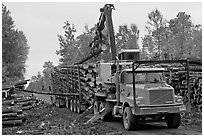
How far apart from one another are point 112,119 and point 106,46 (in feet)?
16.7

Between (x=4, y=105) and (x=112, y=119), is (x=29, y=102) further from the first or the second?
(x=112, y=119)

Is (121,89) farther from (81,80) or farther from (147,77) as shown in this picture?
(81,80)

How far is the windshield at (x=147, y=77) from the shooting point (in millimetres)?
13391

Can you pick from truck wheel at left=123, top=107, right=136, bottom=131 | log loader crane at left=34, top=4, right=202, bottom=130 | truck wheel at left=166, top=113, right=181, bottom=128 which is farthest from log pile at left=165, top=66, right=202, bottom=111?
truck wheel at left=123, top=107, right=136, bottom=131

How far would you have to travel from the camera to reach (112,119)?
15.8 m

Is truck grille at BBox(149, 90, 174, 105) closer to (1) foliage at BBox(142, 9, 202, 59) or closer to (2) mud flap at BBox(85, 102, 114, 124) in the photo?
(2) mud flap at BBox(85, 102, 114, 124)

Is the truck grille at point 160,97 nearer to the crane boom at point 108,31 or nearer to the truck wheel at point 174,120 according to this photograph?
the truck wheel at point 174,120

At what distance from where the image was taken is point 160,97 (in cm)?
1230

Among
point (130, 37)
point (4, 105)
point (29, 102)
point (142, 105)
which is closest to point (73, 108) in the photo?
point (29, 102)

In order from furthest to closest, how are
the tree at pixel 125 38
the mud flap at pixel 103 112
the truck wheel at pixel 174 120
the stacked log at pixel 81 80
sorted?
1. the tree at pixel 125 38
2. the stacked log at pixel 81 80
3. the mud flap at pixel 103 112
4. the truck wheel at pixel 174 120

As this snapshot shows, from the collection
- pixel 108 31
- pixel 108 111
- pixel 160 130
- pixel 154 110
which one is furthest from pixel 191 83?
pixel 154 110

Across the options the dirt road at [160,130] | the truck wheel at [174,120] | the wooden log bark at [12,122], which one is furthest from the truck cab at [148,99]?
the wooden log bark at [12,122]

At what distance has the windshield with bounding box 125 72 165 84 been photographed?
13.4 m

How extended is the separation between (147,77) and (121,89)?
119cm
